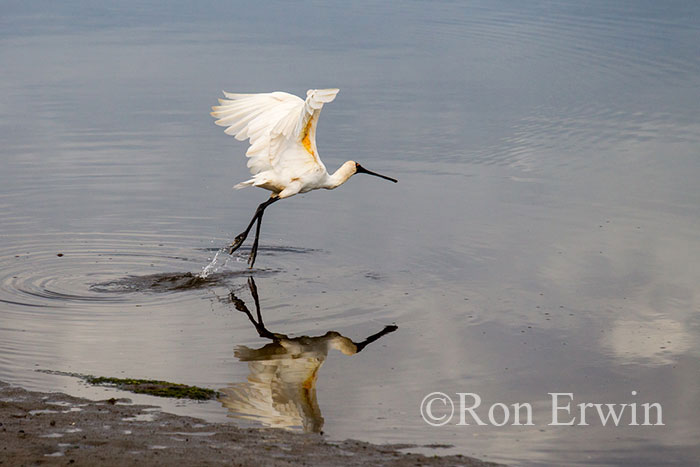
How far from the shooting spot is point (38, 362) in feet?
33.1

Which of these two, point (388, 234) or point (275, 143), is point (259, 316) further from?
point (388, 234)

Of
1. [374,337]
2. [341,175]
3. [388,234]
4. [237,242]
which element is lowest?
[374,337]

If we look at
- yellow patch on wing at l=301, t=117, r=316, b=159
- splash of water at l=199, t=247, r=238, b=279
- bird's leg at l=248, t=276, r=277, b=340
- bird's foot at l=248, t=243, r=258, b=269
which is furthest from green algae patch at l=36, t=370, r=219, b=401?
yellow patch on wing at l=301, t=117, r=316, b=159

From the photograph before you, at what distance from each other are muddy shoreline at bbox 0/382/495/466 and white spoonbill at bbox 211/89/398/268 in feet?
16.8

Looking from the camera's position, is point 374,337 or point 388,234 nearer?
point 374,337

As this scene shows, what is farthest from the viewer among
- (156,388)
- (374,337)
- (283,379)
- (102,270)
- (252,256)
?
(252,256)

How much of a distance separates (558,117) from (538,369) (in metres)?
12.3

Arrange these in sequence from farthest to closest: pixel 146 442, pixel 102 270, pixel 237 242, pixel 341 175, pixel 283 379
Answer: pixel 341 175 → pixel 237 242 → pixel 102 270 → pixel 283 379 → pixel 146 442

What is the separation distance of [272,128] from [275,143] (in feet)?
0.61

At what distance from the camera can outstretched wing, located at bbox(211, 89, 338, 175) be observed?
13078 mm

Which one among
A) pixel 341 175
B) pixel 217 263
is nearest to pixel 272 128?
pixel 341 175

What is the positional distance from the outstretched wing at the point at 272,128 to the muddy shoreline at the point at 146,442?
519 centimetres

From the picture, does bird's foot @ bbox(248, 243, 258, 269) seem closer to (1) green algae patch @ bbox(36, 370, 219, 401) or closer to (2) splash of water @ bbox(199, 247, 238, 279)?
(2) splash of water @ bbox(199, 247, 238, 279)

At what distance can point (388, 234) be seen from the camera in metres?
14.8
